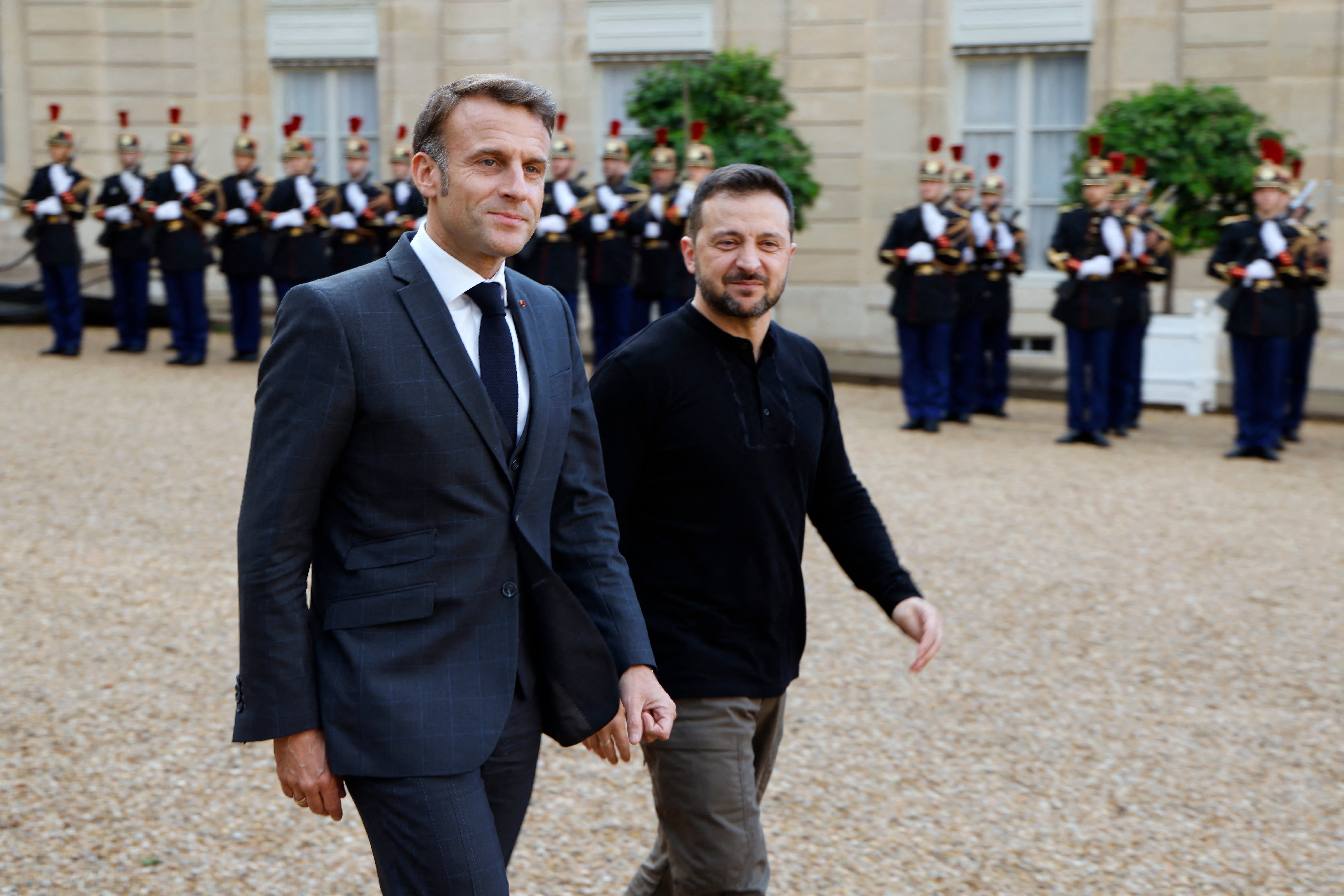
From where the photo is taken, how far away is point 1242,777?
14.4 ft

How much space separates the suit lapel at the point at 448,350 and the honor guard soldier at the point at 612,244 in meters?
10.7

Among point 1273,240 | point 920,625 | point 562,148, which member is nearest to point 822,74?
point 562,148

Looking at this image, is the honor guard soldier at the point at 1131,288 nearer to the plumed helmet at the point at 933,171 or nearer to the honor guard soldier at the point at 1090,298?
the honor guard soldier at the point at 1090,298

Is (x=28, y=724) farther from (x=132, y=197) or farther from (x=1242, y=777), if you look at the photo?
(x=132, y=197)

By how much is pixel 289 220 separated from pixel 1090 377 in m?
7.20

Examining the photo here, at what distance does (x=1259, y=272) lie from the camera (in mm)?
10242

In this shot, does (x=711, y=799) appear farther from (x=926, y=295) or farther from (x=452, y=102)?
(x=926, y=295)

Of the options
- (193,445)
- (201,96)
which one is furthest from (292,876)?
(201,96)

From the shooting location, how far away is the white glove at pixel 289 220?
1363 cm

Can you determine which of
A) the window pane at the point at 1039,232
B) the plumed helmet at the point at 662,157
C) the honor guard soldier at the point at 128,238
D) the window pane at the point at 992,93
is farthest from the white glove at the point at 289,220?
the window pane at the point at 1039,232

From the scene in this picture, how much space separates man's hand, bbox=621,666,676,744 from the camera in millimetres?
2447

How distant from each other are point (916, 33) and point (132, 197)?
7.87 metres

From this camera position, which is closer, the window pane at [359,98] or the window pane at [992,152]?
the window pane at [992,152]

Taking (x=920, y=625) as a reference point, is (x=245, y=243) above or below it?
above
